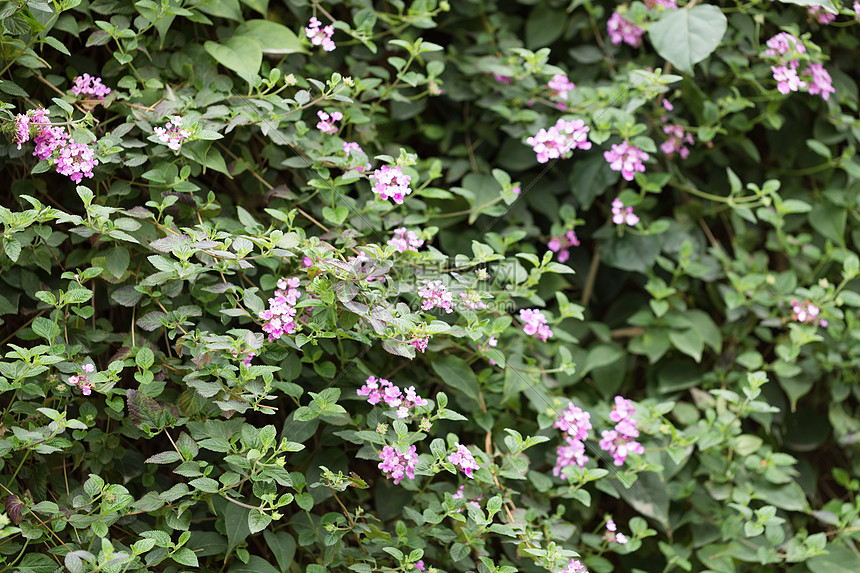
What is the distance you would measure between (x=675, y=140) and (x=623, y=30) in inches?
11.5

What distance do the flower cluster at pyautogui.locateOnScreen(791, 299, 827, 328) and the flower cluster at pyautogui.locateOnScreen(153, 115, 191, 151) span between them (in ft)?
4.42

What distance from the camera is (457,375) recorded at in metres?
1.40

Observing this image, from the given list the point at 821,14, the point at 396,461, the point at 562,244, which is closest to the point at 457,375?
the point at 396,461

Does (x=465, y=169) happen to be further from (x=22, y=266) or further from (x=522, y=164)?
(x=22, y=266)

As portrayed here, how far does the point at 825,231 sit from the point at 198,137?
1.53 meters

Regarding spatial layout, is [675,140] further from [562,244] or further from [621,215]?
[562,244]

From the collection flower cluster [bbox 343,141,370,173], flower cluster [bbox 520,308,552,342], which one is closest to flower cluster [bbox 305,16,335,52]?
flower cluster [bbox 343,141,370,173]

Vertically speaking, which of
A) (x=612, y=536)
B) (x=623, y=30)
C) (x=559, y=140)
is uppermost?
(x=623, y=30)

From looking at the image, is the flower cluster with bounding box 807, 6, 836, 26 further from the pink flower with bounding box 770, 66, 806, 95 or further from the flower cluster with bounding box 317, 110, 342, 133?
the flower cluster with bounding box 317, 110, 342, 133

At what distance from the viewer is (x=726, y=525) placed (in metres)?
1.57

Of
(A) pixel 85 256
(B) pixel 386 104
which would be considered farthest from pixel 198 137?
(B) pixel 386 104

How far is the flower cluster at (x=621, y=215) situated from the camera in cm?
169

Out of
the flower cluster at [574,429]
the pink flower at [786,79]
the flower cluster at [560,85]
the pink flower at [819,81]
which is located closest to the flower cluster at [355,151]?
the flower cluster at [560,85]

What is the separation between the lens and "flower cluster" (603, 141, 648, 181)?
1.61 metres
